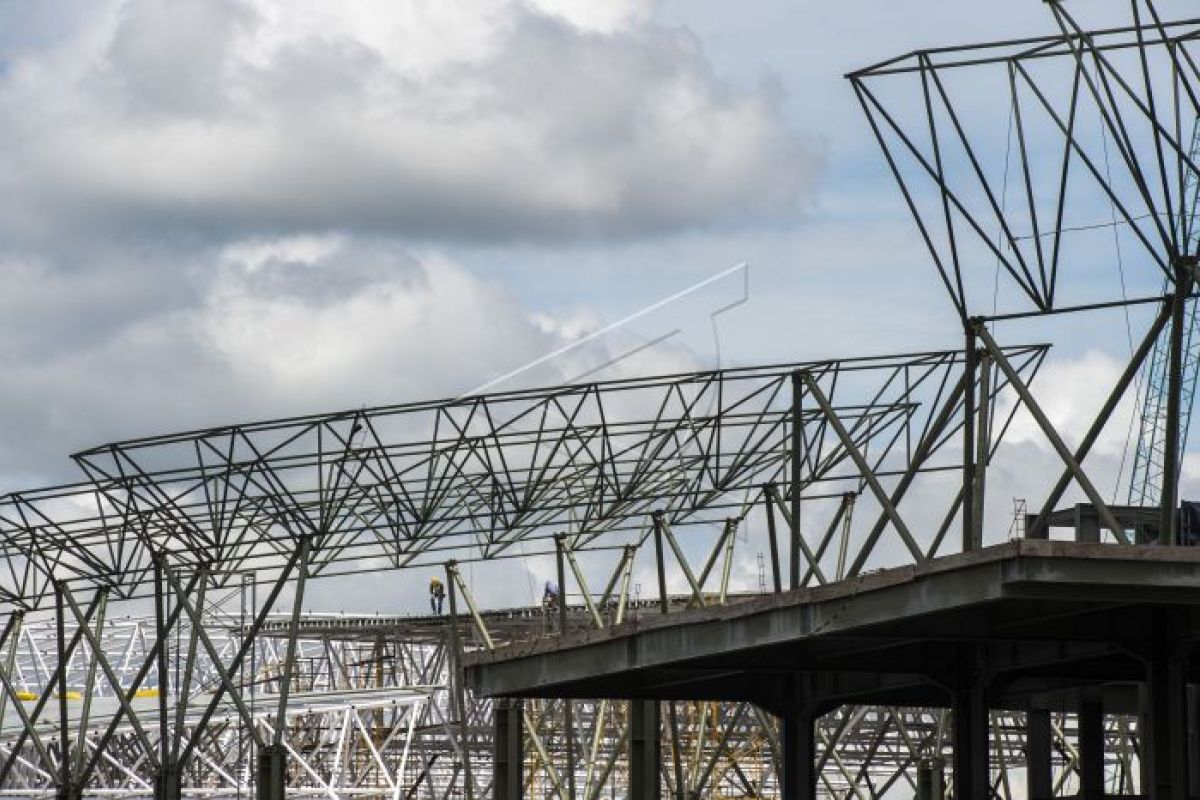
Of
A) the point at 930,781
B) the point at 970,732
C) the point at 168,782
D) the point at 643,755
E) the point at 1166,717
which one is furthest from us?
the point at 168,782

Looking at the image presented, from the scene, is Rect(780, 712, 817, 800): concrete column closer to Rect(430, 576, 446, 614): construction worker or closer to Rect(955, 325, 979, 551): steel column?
Rect(955, 325, 979, 551): steel column

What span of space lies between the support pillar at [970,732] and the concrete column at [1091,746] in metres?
6.20

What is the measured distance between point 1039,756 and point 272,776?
1610 cm

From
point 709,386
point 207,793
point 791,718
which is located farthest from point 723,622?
point 207,793

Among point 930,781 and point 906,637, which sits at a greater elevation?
point 906,637

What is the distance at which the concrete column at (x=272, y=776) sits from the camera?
151ft

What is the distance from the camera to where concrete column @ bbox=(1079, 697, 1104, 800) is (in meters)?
36.3

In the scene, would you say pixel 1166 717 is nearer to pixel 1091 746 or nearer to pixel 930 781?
pixel 1091 746

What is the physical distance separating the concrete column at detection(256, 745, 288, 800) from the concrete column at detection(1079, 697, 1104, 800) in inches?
647

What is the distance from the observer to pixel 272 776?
46.0 metres

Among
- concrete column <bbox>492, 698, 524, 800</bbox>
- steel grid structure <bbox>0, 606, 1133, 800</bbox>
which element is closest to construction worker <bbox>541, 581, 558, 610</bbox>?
steel grid structure <bbox>0, 606, 1133, 800</bbox>

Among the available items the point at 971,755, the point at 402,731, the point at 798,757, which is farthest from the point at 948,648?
the point at 402,731

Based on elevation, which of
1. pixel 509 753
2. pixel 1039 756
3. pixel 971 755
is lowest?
pixel 971 755

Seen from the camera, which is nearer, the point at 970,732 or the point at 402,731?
the point at 970,732
